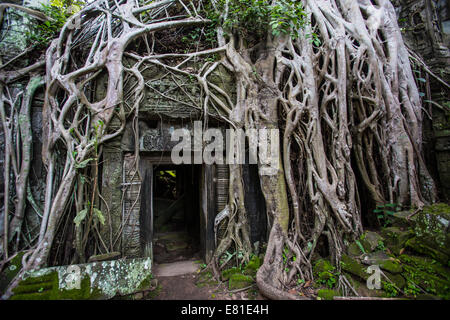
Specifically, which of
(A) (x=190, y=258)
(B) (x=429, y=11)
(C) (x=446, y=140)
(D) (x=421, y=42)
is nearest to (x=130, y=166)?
(A) (x=190, y=258)

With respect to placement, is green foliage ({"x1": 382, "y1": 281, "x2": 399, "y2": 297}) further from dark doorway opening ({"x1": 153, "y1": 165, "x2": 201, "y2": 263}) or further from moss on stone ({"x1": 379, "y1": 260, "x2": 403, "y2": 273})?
dark doorway opening ({"x1": 153, "y1": 165, "x2": 201, "y2": 263})

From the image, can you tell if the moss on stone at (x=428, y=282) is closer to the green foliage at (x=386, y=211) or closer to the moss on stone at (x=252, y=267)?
the green foliage at (x=386, y=211)

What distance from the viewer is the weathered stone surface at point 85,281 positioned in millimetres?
1761

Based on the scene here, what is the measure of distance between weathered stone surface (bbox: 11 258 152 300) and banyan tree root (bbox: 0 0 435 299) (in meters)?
0.79

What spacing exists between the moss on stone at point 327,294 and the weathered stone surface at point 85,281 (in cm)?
174

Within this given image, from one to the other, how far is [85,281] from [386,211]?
11.3 ft

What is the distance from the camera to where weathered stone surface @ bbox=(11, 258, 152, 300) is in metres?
1.76

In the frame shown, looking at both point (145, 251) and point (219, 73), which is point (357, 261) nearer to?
point (145, 251)

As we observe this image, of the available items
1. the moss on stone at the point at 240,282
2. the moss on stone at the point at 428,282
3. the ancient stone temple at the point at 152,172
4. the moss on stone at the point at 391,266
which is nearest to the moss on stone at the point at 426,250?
the moss on stone at the point at 428,282

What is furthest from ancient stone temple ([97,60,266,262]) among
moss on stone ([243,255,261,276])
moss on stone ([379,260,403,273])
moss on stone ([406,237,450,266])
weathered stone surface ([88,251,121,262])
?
moss on stone ([406,237,450,266])

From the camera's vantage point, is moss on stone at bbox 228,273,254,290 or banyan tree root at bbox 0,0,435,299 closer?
moss on stone at bbox 228,273,254,290

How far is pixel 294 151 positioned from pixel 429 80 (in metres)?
2.81

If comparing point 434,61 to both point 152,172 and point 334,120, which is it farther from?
point 152,172

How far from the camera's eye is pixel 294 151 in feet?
9.97
